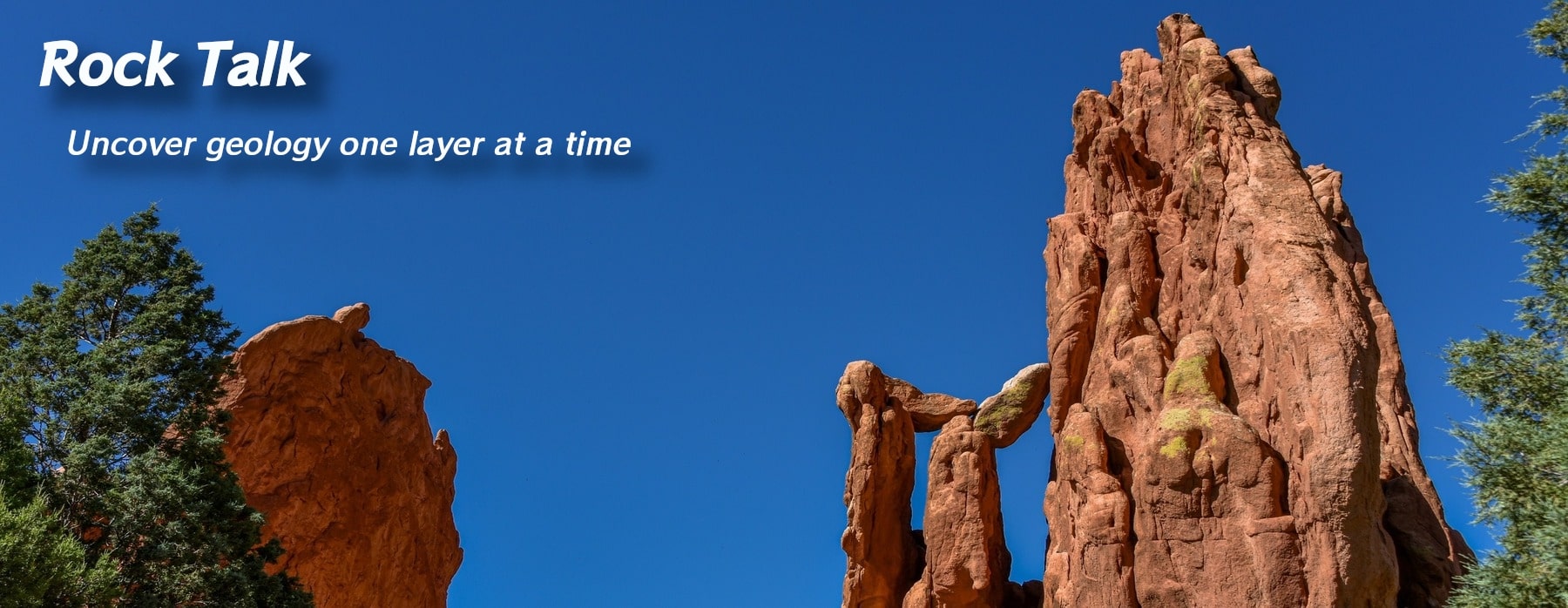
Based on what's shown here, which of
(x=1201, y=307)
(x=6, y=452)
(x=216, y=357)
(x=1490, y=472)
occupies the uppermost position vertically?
(x=1201, y=307)

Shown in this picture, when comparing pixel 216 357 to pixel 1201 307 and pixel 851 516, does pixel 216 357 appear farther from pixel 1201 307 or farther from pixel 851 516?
pixel 1201 307

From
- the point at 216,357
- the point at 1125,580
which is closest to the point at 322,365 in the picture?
the point at 216,357

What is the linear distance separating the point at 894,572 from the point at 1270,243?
73.6ft

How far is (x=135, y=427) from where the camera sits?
130 ft

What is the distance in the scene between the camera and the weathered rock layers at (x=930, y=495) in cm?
5378

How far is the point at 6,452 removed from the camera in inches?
1436

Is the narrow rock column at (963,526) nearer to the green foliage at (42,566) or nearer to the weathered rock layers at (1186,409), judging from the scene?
the weathered rock layers at (1186,409)

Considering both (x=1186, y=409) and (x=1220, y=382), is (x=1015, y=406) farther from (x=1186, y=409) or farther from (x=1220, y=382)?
(x=1186, y=409)

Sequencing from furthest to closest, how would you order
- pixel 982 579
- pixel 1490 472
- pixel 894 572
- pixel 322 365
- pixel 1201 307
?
1. pixel 322 365
2. pixel 894 572
3. pixel 982 579
4. pixel 1201 307
5. pixel 1490 472

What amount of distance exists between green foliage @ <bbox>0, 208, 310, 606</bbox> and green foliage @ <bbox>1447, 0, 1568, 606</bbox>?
34419mm

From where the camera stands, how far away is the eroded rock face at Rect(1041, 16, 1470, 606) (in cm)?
3919

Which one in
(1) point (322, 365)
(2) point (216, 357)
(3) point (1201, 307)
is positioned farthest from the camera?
(1) point (322, 365)

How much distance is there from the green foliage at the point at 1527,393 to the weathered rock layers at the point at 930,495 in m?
24.6

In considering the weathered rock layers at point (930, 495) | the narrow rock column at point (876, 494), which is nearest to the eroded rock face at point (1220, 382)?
the weathered rock layers at point (930, 495)
